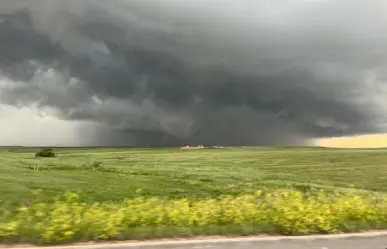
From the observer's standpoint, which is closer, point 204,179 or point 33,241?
point 33,241

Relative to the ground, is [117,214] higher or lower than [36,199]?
higher

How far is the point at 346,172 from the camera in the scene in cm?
7206

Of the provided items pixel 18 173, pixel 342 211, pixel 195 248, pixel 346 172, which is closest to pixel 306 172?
pixel 346 172

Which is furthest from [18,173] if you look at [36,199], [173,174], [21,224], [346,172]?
[346,172]

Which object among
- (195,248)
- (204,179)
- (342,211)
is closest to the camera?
(195,248)

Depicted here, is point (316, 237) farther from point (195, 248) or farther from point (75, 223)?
point (75, 223)

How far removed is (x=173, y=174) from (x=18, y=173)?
703 inches

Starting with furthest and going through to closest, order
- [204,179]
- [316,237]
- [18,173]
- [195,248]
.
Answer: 1. [204,179]
2. [18,173]
3. [316,237]
4. [195,248]

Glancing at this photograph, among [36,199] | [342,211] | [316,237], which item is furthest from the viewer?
[36,199]

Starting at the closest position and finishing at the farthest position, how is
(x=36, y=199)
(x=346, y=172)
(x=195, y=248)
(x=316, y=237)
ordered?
(x=195, y=248) → (x=316, y=237) → (x=36, y=199) → (x=346, y=172)

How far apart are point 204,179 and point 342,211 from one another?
3982 centimetres

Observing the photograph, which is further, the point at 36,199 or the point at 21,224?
the point at 36,199

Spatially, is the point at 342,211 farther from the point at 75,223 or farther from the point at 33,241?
the point at 33,241

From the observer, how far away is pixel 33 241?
10156 millimetres
